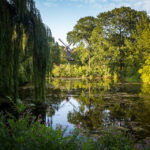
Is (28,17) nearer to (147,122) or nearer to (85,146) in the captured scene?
(85,146)

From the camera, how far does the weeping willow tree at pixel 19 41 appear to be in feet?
11.9

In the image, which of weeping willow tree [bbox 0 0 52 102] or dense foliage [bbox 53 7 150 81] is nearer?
weeping willow tree [bbox 0 0 52 102]

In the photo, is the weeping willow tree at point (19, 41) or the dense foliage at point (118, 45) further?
the dense foliage at point (118, 45)

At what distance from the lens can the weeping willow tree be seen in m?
3.62

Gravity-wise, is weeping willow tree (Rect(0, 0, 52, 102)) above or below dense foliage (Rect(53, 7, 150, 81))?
below

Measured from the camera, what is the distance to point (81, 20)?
106 ft

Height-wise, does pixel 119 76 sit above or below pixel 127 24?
below

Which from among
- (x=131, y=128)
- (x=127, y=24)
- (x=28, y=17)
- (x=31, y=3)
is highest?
(x=127, y=24)

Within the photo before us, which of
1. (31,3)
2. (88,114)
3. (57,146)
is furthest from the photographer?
(88,114)

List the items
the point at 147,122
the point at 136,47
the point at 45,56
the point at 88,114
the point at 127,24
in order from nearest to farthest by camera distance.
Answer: the point at 45,56 < the point at 147,122 < the point at 88,114 < the point at 136,47 < the point at 127,24

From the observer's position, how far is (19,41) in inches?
154

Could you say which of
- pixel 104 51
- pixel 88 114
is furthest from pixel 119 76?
pixel 88 114

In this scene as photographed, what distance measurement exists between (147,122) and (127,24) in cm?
2409

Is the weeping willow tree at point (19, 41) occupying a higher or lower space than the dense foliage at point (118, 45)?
lower
